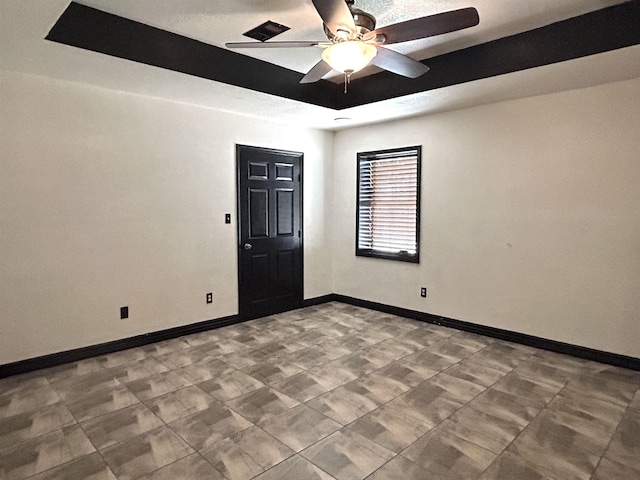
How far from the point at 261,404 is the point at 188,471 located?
0.76m

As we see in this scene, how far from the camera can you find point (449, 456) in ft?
7.20

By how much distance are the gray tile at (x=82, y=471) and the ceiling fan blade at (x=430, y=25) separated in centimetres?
279

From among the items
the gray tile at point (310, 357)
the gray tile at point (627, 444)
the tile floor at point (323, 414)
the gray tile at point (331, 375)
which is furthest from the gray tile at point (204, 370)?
the gray tile at point (627, 444)

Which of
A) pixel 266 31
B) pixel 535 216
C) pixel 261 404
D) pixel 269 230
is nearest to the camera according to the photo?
pixel 261 404

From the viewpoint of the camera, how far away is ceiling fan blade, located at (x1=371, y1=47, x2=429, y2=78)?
2541mm

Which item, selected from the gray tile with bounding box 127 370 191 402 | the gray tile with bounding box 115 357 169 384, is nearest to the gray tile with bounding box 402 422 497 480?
the gray tile with bounding box 127 370 191 402

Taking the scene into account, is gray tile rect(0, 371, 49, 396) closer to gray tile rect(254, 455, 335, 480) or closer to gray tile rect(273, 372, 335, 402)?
gray tile rect(273, 372, 335, 402)

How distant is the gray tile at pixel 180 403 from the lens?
263cm

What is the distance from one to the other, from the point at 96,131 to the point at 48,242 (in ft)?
3.49

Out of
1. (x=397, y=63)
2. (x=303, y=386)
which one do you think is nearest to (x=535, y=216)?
(x=397, y=63)

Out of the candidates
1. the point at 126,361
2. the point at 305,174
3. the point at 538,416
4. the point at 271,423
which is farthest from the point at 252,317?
the point at 538,416

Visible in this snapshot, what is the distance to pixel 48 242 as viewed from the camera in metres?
3.36

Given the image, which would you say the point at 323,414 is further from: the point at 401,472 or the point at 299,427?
the point at 401,472

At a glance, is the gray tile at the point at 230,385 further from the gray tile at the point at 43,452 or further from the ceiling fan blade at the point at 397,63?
the ceiling fan blade at the point at 397,63
